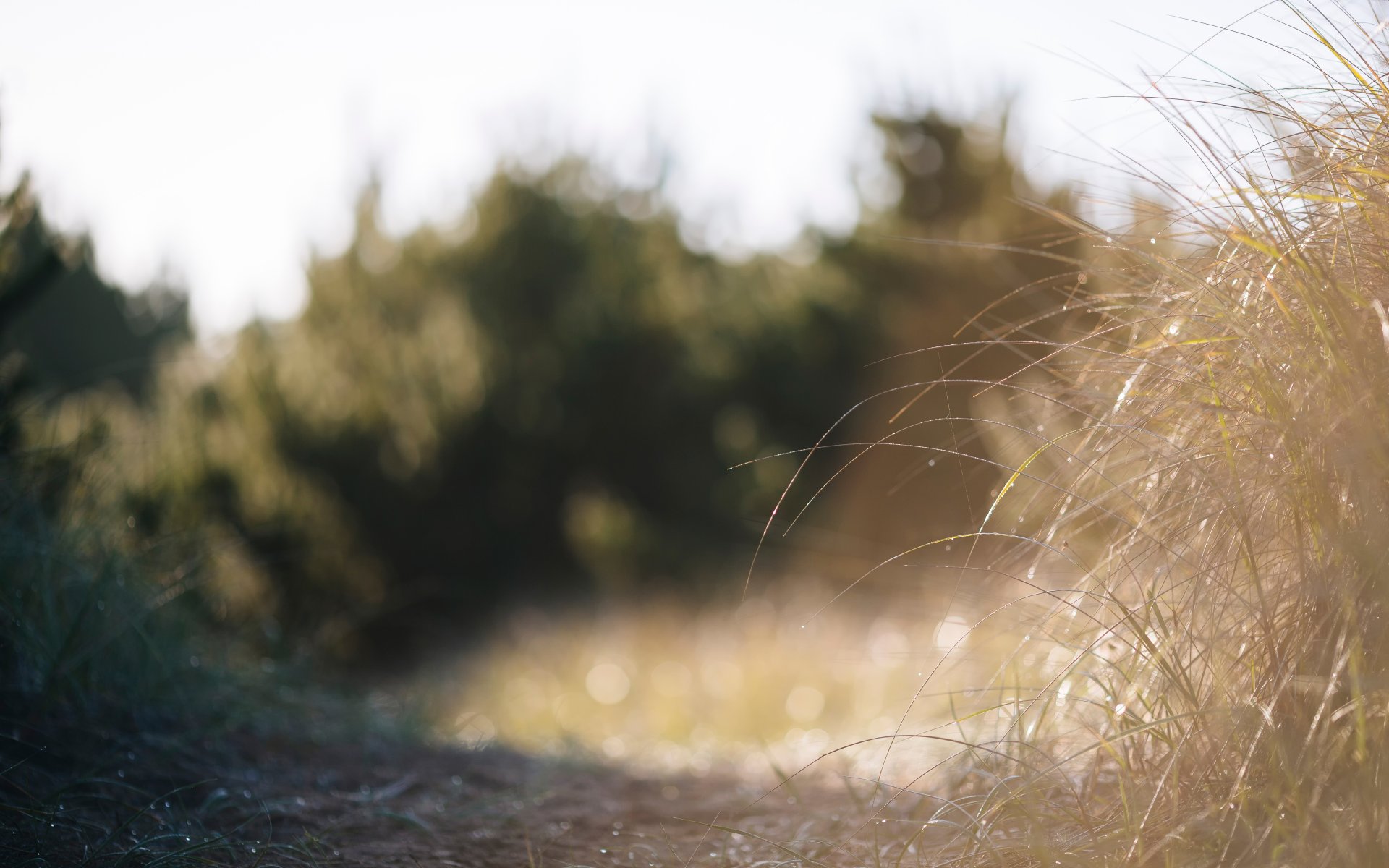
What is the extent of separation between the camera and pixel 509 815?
210cm

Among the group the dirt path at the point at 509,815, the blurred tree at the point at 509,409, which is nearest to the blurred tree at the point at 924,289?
the blurred tree at the point at 509,409

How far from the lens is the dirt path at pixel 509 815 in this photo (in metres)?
1.70

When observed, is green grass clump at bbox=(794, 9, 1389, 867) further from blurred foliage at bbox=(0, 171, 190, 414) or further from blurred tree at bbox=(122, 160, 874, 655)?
blurred tree at bbox=(122, 160, 874, 655)

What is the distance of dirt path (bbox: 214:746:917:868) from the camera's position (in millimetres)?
1695

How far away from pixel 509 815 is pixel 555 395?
20.8 ft

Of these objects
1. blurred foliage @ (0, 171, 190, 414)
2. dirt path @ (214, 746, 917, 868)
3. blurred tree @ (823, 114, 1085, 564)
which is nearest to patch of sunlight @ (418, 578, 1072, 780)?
Result: dirt path @ (214, 746, 917, 868)

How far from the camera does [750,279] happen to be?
9.30m

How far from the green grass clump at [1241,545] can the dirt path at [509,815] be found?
0.42 meters

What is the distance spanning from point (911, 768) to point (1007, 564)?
32.3 inches

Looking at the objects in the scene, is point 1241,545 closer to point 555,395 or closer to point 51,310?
point 51,310

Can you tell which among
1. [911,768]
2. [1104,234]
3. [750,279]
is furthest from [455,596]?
[1104,234]

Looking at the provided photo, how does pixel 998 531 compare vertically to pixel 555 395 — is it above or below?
below

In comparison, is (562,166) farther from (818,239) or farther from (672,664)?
(672,664)

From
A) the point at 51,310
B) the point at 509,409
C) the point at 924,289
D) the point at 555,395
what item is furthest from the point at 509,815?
the point at 924,289
